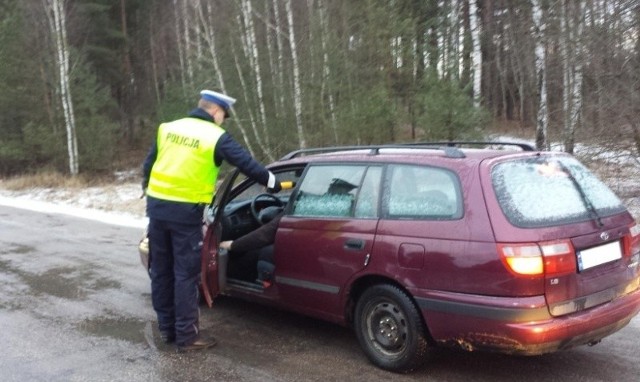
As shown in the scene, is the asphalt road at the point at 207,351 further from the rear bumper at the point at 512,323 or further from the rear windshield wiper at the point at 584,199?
the rear windshield wiper at the point at 584,199

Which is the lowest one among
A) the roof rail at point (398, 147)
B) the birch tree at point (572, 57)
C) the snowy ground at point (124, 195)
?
the snowy ground at point (124, 195)

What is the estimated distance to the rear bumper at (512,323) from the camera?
3.69m

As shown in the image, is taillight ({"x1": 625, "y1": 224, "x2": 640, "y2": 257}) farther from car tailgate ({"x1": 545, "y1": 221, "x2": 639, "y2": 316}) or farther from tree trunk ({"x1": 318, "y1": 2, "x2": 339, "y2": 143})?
tree trunk ({"x1": 318, "y1": 2, "x2": 339, "y2": 143})

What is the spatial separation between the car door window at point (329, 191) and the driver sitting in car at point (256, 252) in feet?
1.01

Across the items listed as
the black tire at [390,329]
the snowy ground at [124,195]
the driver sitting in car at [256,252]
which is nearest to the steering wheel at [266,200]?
the driver sitting in car at [256,252]

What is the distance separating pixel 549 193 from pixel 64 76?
23.9 metres

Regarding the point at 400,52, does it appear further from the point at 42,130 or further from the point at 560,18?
the point at 42,130

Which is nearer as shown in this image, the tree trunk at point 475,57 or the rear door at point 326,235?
the rear door at point 326,235

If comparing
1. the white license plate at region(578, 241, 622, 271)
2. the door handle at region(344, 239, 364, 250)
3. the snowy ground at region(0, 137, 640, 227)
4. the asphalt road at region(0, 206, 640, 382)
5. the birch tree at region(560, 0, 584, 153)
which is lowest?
the asphalt road at region(0, 206, 640, 382)

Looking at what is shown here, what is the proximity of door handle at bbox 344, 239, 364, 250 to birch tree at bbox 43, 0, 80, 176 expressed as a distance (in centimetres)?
2238

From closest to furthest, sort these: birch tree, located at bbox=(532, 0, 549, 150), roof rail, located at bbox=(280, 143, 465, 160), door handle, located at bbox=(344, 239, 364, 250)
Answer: roof rail, located at bbox=(280, 143, 465, 160) → door handle, located at bbox=(344, 239, 364, 250) → birch tree, located at bbox=(532, 0, 549, 150)

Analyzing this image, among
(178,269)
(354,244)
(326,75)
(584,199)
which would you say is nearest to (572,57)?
(326,75)

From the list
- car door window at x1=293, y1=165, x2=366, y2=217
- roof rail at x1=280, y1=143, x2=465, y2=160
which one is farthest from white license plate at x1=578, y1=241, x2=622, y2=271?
car door window at x1=293, y1=165, x2=366, y2=217

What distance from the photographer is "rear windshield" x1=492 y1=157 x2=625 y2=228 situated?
3.89 meters
